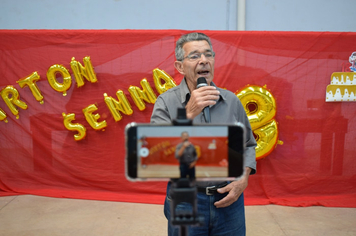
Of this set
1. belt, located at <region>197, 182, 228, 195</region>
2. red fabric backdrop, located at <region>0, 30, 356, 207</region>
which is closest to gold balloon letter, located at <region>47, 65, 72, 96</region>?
red fabric backdrop, located at <region>0, 30, 356, 207</region>

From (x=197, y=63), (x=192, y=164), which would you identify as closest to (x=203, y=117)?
(x=197, y=63)

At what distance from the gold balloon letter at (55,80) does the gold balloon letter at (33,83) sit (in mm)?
166

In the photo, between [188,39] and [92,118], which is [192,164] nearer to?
[188,39]

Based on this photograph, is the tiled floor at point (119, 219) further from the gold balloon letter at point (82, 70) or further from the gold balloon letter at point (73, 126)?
the gold balloon letter at point (82, 70)

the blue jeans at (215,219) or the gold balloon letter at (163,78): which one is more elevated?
the gold balloon letter at (163,78)

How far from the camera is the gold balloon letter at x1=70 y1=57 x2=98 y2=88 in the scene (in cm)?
300

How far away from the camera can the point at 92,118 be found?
3.05 metres

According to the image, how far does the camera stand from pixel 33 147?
3.18 meters

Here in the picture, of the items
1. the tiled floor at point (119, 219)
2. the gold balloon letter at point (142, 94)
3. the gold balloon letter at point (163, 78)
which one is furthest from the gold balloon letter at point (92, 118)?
the tiled floor at point (119, 219)

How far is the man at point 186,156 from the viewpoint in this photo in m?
0.61

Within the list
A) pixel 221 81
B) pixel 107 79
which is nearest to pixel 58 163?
pixel 107 79

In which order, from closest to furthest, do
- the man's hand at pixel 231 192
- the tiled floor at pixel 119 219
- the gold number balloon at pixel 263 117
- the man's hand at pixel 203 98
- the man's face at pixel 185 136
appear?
the man's face at pixel 185 136 → the man's hand at pixel 203 98 → the man's hand at pixel 231 192 → the tiled floor at pixel 119 219 → the gold number balloon at pixel 263 117

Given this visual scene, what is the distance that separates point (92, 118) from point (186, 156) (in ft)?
8.66

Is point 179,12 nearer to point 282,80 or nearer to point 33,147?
point 282,80
